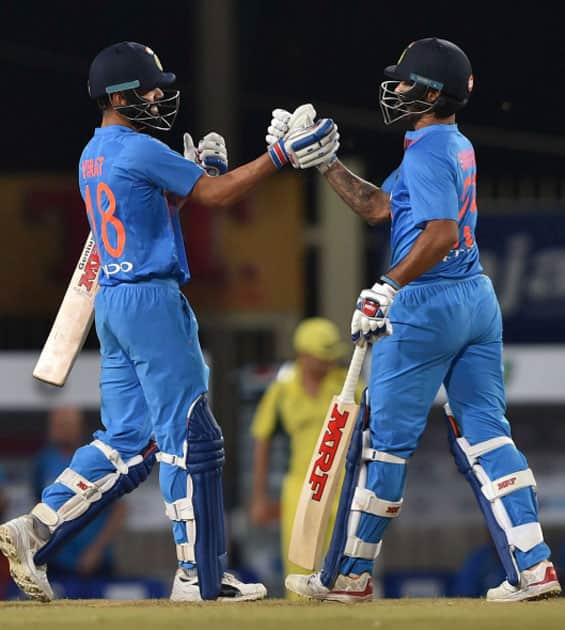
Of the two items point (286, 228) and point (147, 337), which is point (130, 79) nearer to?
point (147, 337)

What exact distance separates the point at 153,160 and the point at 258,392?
16.1ft

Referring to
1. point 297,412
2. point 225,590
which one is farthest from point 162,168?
point 297,412

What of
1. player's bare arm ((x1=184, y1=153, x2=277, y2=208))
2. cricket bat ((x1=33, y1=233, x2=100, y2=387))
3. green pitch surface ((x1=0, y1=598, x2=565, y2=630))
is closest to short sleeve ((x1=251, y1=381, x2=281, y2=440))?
cricket bat ((x1=33, y1=233, x2=100, y2=387))

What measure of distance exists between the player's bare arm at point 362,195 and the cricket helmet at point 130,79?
0.70 m

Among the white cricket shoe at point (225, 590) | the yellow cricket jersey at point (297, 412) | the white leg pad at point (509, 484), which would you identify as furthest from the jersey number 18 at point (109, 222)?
the yellow cricket jersey at point (297, 412)

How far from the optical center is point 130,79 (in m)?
6.43

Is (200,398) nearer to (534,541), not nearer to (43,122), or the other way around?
(534,541)

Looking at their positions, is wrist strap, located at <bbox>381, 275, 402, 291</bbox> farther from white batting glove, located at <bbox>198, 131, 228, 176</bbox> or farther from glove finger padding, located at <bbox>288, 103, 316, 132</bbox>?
white batting glove, located at <bbox>198, 131, 228, 176</bbox>

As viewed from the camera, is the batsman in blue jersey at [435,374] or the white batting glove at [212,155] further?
the white batting glove at [212,155]

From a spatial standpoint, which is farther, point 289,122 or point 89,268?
point 89,268

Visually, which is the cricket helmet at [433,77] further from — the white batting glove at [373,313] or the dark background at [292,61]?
the dark background at [292,61]

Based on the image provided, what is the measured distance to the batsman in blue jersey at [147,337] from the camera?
20.8ft

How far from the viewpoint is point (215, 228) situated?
39.1 ft

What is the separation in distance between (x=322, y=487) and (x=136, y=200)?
119 cm
